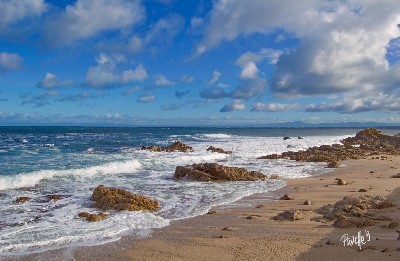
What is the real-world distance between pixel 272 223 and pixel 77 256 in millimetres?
4475

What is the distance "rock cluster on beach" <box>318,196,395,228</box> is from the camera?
8.42 meters

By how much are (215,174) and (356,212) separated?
8.16 meters

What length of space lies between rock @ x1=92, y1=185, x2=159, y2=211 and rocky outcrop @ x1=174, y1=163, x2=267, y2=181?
550cm

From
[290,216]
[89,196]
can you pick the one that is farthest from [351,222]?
[89,196]

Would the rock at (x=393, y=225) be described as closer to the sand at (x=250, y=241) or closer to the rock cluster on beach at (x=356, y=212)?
the sand at (x=250, y=241)

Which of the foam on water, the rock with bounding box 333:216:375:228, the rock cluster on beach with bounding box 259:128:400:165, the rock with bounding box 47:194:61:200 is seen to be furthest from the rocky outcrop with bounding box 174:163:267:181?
the rock with bounding box 333:216:375:228

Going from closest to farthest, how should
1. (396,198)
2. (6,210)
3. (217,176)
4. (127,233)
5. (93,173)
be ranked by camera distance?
(127,233) < (6,210) < (396,198) < (217,176) < (93,173)

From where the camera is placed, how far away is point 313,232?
8141 millimetres

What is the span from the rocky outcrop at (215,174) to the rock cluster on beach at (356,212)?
640 centimetres

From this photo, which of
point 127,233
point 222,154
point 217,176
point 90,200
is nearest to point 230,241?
point 127,233

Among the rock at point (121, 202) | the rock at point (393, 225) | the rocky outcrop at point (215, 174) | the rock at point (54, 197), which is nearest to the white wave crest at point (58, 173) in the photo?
the rock at point (54, 197)

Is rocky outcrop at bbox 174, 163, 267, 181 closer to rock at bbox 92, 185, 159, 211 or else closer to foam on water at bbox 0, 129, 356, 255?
foam on water at bbox 0, 129, 356, 255

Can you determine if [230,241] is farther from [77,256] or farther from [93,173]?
[93,173]

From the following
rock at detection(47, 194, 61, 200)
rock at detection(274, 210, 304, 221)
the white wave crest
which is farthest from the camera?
the white wave crest
